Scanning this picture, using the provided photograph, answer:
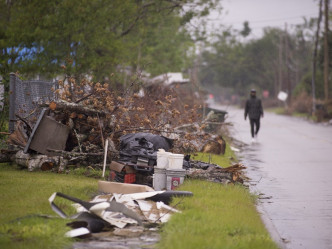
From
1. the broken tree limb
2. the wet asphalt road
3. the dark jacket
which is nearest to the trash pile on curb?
the wet asphalt road

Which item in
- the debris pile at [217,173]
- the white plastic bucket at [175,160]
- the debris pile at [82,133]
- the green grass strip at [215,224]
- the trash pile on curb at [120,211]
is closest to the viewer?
the green grass strip at [215,224]

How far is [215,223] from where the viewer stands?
768 centimetres

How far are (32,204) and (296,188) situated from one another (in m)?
6.27

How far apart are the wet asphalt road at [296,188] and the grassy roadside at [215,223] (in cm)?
44

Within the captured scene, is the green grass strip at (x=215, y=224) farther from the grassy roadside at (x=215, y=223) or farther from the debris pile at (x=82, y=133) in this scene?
the debris pile at (x=82, y=133)

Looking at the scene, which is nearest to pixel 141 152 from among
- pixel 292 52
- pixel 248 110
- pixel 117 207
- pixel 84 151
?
pixel 84 151

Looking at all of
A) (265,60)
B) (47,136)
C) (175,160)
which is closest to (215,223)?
(175,160)

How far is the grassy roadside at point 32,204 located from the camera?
256 inches

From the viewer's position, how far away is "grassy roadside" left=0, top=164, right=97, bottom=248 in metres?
6.50

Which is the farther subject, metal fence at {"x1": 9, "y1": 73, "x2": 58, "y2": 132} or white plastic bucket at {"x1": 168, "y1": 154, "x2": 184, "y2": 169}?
metal fence at {"x1": 9, "y1": 73, "x2": 58, "y2": 132}

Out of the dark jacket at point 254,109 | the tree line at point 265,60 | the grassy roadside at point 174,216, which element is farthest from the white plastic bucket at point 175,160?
the tree line at point 265,60

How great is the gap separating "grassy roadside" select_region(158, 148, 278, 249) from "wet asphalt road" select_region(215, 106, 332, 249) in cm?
44

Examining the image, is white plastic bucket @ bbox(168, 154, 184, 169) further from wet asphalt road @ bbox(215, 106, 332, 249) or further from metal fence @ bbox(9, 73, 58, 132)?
metal fence @ bbox(9, 73, 58, 132)

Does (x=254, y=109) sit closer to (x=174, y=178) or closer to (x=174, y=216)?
(x=174, y=178)
